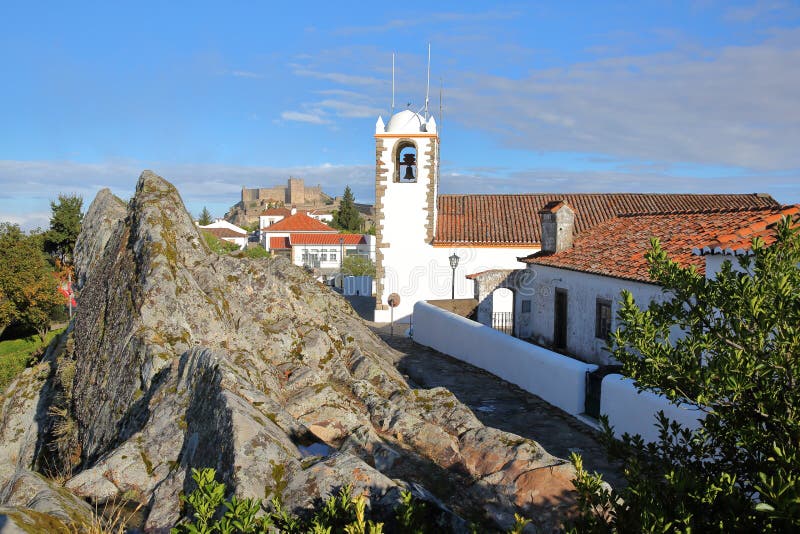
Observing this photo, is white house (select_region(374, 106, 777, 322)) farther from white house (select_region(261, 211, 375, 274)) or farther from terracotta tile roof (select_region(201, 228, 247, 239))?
terracotta tile roof (select_region(201, 228, 247, 239))

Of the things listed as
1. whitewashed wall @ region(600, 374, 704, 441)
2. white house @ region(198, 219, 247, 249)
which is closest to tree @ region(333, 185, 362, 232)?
white house @ region(198, 219, 247, 249)

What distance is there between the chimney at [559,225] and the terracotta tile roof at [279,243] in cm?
4991

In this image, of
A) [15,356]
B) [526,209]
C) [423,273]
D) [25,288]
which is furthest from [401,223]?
[25,288]

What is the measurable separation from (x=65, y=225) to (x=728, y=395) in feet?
185

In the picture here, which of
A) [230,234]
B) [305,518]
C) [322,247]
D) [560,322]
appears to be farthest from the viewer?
[230,234]

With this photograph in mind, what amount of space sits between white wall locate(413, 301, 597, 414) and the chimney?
429 cm

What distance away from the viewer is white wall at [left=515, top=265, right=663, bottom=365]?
15156 millimetres

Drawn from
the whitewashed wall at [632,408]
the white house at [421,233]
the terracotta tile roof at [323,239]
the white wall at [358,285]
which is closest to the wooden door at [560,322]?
the whitewashed wall at [632,408]

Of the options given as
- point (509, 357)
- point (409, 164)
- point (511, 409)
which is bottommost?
point (511, 409)

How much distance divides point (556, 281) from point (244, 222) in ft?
359

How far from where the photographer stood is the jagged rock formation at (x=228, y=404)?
496 cm

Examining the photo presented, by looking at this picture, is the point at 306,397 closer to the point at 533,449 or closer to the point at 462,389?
the point at 533,449

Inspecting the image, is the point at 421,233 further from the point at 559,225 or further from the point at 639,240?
the point at 639,240

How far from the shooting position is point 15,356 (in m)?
30.0
